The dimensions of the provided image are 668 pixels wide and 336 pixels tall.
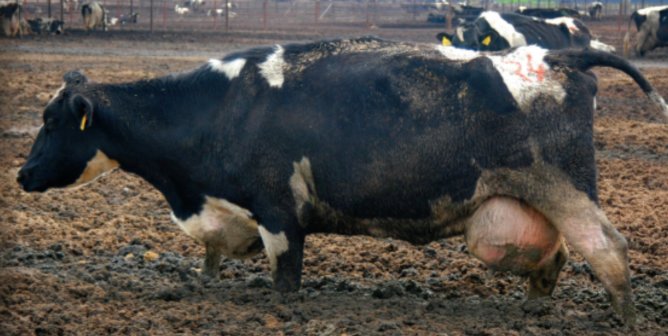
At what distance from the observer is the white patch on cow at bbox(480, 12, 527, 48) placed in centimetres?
2008

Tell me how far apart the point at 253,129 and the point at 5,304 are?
1899 millimetres

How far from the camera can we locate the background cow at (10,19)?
36.2 meters

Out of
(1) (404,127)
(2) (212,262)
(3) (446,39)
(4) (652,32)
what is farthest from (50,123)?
(4) (652,32)

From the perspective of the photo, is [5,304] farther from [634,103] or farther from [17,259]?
[634,103]

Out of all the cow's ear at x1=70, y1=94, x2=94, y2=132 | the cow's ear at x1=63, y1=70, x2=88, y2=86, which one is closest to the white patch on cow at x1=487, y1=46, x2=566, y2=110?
the cow's ear at x1=70, y1=94, x2=94, y2=132

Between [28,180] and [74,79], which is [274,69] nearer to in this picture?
[74,79]

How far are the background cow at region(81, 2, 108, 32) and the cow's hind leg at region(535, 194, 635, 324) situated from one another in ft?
122

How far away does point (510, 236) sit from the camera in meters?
6.16

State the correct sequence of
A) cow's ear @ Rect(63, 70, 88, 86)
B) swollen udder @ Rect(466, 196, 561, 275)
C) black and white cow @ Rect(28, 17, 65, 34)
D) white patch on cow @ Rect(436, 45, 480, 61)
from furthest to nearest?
black and white cow @ Rect(28, 17, 65, 34), cow's ear @ Rect(63, 70, 88, 86), white patch on cow @ Rect(436, 45, 480, 61), swollen udder @ Rect(466, 196, 561, 275)

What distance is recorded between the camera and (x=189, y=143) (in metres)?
6.72

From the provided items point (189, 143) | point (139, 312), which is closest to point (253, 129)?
point (189, 143)

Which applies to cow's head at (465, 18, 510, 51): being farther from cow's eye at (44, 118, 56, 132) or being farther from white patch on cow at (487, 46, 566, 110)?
cow's eye at (44, 118, 56, 132)

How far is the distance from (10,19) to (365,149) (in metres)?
33.2

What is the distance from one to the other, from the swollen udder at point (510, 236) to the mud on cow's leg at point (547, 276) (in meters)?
0.07
